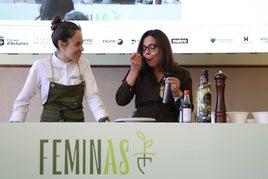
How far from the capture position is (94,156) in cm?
158

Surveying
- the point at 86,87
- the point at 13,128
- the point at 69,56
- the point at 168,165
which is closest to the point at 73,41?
the point at 69,56

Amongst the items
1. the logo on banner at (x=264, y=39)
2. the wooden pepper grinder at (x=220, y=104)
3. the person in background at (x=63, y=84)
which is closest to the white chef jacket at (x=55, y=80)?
the person in background at (x=63, y=84)

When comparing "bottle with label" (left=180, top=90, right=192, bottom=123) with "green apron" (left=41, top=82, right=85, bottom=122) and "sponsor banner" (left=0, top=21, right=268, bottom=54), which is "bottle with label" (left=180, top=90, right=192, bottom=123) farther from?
"sponsor banner" (left=0, top=21, right=268, bottom=54)

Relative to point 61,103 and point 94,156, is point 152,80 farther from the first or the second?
point 94,156

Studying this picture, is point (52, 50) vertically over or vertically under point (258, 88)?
over

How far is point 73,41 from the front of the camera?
7.77 ft

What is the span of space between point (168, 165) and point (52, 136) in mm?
396

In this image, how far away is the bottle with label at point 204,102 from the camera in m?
1.79

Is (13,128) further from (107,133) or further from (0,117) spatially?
(0,117)

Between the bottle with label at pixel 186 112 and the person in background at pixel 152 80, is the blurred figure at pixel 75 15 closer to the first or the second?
the person in background at pixel 152 80

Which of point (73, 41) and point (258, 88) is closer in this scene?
point (73, 41)

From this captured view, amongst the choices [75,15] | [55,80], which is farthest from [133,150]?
[75,15]

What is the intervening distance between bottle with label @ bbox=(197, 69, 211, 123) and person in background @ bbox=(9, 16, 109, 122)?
62 centimetres

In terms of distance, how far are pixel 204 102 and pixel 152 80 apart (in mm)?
616
